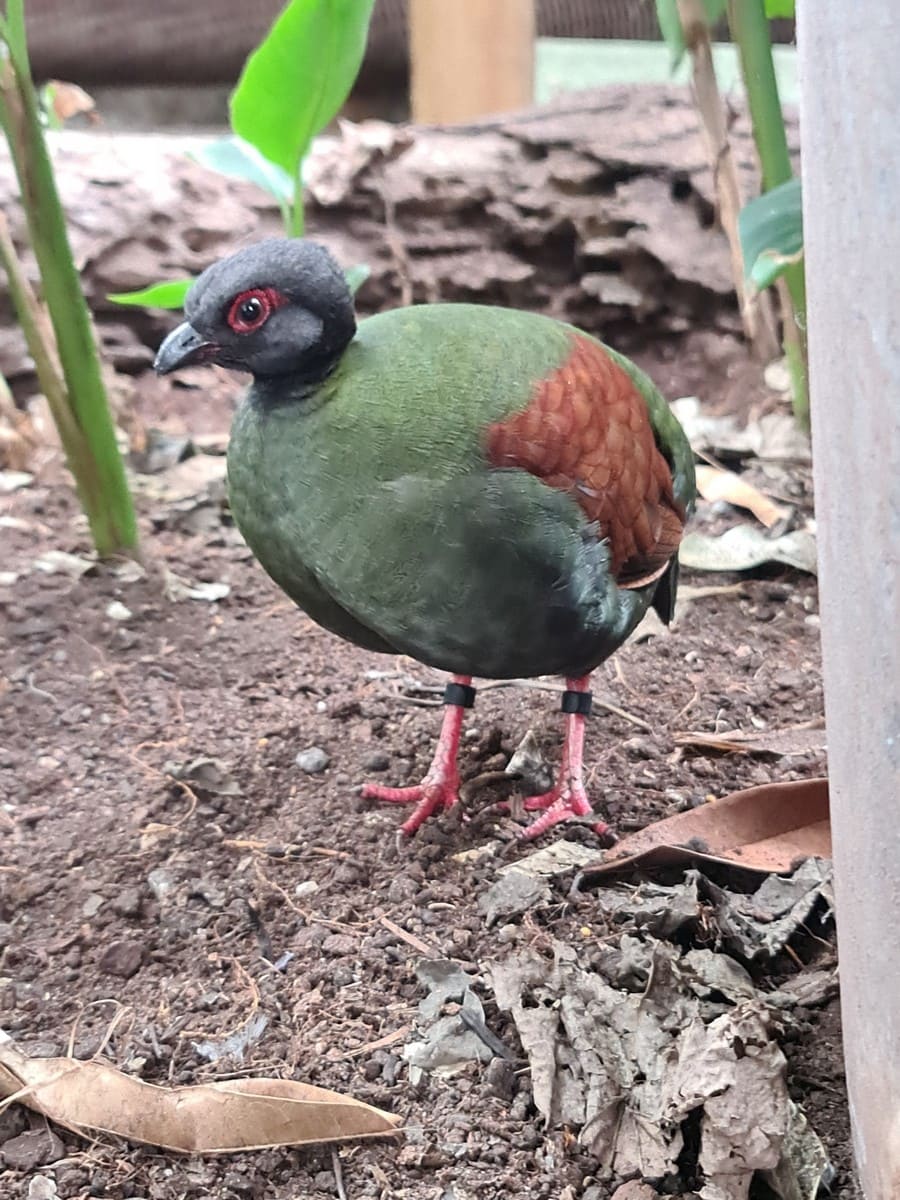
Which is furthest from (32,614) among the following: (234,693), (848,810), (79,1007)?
(848,810)

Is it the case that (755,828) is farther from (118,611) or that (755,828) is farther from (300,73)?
(300,73)

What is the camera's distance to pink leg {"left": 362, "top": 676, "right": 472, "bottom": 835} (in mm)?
1708

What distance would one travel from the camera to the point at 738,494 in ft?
9.05

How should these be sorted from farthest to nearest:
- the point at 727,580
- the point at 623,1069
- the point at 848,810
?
the point at 727,580 < the point at 623,1069 < the point at 848,810

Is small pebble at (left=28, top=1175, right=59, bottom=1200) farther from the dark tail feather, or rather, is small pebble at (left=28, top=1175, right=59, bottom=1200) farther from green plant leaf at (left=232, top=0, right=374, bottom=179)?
green plant leaf at (left=232, top=0, right=374, bottom=179)

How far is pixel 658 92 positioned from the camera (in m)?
3.74

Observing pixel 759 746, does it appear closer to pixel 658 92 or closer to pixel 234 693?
pixel 234 693

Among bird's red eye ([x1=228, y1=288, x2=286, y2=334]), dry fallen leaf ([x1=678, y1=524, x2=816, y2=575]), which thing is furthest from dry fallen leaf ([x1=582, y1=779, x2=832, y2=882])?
dry fallen leaf ([x1=678, y1=524, x2=816, y2=575])

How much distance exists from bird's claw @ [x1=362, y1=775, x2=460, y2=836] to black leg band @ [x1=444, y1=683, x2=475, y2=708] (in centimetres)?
12

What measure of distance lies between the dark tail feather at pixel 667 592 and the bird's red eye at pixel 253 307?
2.52 feet

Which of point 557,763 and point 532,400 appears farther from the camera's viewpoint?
point 557,763

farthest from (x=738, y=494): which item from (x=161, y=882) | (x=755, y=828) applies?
(x=161, y=882)

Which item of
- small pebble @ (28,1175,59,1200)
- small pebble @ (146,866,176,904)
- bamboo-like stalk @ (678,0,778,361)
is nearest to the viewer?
small pebble @ (28,1175,59,1200)

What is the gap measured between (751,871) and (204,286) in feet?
3.35
